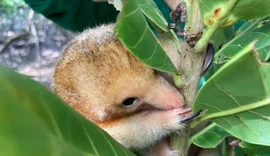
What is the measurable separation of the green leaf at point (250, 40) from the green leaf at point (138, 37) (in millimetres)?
169

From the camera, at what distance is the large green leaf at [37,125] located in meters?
0.49

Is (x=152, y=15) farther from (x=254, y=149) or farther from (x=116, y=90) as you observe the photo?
(x=254, y=149)

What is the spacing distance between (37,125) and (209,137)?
0.59 m

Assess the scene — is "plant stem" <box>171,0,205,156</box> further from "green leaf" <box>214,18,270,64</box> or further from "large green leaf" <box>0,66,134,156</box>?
"large green leaf" <box>0,66,134,156</box>

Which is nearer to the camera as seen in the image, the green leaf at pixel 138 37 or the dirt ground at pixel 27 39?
the green leaf at pixel 138 37

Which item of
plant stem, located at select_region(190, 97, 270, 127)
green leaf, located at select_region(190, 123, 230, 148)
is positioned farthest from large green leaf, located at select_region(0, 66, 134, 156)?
green leaf, located at select_region(190, 123, 230, 148)

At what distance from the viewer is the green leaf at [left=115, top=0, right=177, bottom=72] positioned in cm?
74

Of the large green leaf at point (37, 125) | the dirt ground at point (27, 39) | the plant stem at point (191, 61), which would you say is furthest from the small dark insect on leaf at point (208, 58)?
the dirt ground at point (27, 39)

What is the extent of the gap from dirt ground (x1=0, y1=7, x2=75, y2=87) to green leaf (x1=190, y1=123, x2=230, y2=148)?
5248 millimetres

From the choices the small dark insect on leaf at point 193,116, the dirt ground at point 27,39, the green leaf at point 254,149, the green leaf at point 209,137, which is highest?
the small dark insect on leaf at point 193,116

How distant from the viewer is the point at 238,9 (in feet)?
2.79

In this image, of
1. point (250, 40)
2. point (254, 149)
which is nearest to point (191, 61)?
point (250, 40)

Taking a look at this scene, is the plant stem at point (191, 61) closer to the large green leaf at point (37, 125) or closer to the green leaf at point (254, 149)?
the green leaf at point (254, 149)

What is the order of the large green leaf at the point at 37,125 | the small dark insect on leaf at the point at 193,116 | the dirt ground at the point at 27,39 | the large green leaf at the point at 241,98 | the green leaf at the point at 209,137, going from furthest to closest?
1. the dirt ground at the point at 27,39
2. the green leaf at the point at 209,137
3. the small dark insect on leaf at the point at 193,116
4. the large green leaf at the point at 241,98
5. the large green leaf at the point at 37,125
